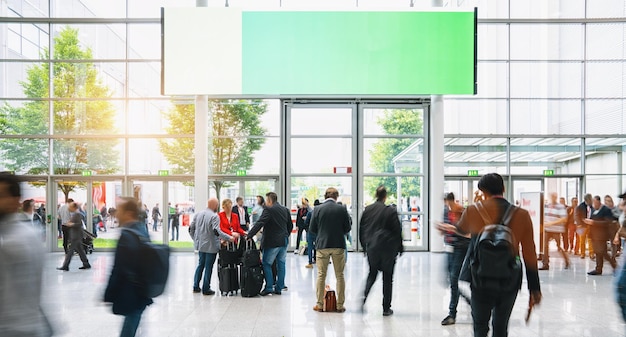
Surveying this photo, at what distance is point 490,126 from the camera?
1683cm

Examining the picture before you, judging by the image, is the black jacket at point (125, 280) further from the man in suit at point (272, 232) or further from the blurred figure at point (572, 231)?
the blurred figure at point (572, 231)

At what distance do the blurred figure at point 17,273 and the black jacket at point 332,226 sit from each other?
4.85m

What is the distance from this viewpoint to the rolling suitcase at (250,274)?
872 centimetres

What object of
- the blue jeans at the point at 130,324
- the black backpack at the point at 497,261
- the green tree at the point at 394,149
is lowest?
the blue jeans at the point at 130,324

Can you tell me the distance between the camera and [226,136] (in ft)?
54.1

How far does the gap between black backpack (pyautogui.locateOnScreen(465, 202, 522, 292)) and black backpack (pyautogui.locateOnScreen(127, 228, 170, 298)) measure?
2.30 metres

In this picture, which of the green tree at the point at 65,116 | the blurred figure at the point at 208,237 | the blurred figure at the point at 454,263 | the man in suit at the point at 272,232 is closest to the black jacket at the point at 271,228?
the man in suit at the point at 272,232

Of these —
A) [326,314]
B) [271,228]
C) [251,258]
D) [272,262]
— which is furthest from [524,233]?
[251,258]

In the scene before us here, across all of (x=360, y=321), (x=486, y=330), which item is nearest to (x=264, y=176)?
(x=360, y=321)

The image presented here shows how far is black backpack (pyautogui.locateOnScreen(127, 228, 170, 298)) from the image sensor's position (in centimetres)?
391

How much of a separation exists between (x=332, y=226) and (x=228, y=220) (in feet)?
7.96

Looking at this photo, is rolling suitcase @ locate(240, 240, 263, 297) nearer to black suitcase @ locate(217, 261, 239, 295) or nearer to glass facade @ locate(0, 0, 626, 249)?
black suitcase @ locate(217, 261, 239, 295)

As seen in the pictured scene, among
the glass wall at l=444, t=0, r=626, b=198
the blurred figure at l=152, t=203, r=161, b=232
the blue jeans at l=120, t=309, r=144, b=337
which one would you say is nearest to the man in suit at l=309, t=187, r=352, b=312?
the blue jeans at l=120, t=309, r=144, b=337

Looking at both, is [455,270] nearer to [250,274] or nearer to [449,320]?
[449,320]
